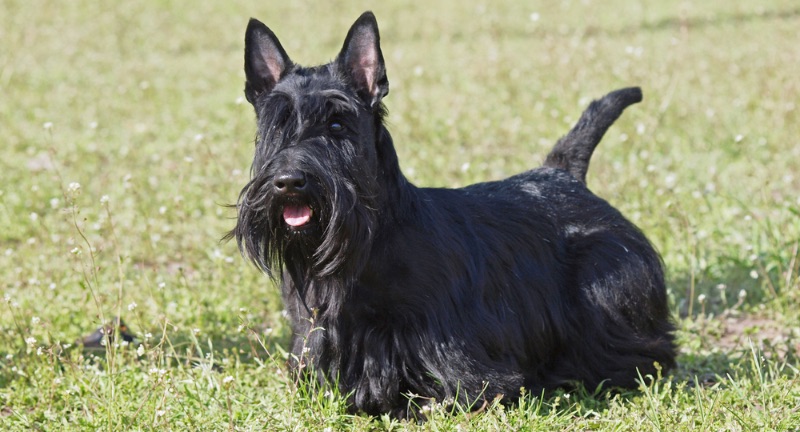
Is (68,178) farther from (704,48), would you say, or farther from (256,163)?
(704,48)

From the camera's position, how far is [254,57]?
3.65 metres

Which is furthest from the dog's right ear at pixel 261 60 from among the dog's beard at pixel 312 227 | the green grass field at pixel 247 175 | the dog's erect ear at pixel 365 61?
the green grass field at pixel 247 175

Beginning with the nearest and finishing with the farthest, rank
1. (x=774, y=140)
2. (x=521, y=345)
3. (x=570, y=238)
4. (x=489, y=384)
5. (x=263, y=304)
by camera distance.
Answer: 1. (x=489, y=384)
2. (x=521, y=345)
3. (x=570, y=238)
4. (x=263, y=304)
5. (x=774, y=140)

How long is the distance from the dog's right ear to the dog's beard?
0.53 metres

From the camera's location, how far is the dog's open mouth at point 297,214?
3.33 meters

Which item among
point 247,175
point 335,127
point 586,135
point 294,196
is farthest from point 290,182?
point 247,175

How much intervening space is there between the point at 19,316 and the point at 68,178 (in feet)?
12.1

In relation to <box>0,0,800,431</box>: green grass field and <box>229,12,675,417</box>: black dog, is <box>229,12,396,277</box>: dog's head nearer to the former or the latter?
<box>229,12,675,417</box>: black dog

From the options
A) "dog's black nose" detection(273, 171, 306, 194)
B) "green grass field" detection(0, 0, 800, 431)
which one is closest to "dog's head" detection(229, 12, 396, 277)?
"dog's black nose" detection(273, 171, 306, 194)

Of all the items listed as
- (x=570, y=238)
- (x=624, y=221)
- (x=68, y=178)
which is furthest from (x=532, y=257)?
(x=68, y=178)

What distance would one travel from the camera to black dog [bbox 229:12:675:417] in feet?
11.1

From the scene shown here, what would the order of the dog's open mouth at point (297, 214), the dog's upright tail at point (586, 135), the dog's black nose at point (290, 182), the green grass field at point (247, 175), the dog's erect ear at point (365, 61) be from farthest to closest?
the dog's upright tail at point (586, 135) < the green grass field at point (247, 175) < the dog's erect ear at point (365, 61) < the dog's open mouth at point (297, 214) < the dog's black nose at point (290, 182)

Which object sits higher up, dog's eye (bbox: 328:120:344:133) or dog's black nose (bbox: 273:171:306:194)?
dog's eye (bbox: 328:120:344:133)

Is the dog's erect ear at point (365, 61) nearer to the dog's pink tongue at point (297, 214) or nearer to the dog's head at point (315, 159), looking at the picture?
the dog's head at point (315, 159)
